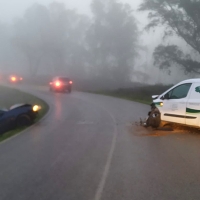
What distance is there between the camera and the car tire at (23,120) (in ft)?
60.0

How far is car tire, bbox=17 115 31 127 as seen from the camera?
18273 millimetres

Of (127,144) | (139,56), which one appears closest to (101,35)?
(139,56)

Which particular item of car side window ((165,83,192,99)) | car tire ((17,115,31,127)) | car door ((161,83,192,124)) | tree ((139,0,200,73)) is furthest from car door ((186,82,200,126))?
tree ((139,0,200,73))

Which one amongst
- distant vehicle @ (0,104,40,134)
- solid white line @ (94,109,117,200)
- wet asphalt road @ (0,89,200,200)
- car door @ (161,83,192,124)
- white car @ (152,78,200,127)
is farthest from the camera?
distant vehicle @ (0,104,40,134)

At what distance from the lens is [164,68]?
4331cm

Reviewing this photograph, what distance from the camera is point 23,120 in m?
18.4

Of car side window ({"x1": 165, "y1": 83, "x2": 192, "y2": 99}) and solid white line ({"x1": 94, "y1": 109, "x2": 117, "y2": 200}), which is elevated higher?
car side window ({"x1": 165, "y1": 83, "x2": 192, "y2": 99})

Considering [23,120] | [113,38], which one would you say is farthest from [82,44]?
[23,120]

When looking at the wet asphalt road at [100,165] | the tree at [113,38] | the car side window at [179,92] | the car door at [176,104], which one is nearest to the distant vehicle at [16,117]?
the wet asphalt road at [100,165]

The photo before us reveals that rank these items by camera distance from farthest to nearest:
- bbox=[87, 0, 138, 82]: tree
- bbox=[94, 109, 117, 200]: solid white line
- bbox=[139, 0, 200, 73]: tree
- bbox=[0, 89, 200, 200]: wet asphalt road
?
bbox=[87, 0, 138, 82]: tree → bbox=[139, 0, 200, 73]: tree → bbox=[0, 89, 200, 200]: wet asphalt road → bbox=[94, 109, 117, 200]: solid white line

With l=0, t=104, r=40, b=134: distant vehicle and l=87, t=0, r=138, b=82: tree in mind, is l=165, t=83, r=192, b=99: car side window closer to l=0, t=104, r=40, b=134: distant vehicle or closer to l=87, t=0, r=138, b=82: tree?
l=0, t=104, r=40, b=134: distant vehicle

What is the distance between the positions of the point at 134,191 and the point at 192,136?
6987 millimetres

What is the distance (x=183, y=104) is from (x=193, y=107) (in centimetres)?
62

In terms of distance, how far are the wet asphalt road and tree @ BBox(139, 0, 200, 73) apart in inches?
1058
